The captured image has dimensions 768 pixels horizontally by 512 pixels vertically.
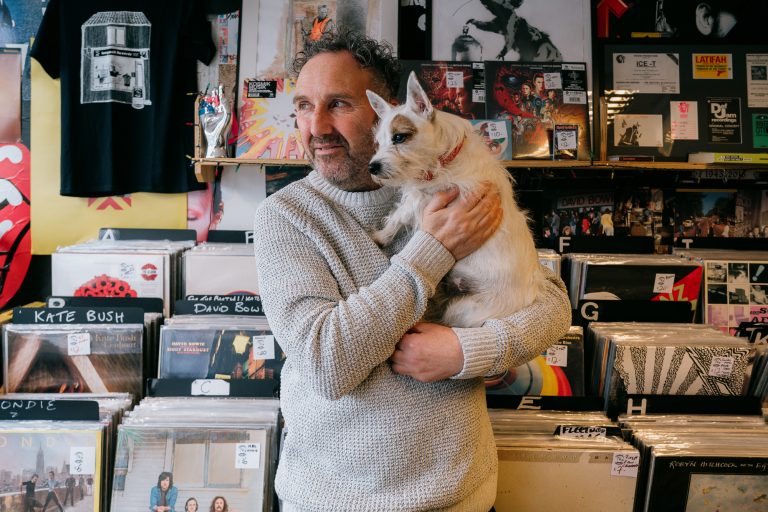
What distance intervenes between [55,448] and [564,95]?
2.21 meters

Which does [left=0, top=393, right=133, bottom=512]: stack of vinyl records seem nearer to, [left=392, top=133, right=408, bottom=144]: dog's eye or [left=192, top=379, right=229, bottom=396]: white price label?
[left=192, top=379, right=229, bottom=396]: white price label

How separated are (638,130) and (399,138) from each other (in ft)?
5.53

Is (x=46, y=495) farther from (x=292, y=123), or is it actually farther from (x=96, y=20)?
(x=96, y=20)

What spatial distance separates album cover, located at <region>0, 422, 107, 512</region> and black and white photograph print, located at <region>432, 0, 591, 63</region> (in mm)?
1958

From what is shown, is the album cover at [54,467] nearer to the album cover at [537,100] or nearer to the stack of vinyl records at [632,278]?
the stack of vinyl records at [632,278]

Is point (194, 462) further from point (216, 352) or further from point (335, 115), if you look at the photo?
point (335, 115)

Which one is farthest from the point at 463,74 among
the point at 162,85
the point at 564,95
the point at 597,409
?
the point at 597,409

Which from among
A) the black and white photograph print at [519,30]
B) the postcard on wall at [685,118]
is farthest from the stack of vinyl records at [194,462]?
the postcard on wall at [685,118]

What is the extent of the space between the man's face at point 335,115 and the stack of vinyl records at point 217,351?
2.92 ft

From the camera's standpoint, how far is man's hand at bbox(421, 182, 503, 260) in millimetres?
1112

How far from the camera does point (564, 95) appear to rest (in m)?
2.53

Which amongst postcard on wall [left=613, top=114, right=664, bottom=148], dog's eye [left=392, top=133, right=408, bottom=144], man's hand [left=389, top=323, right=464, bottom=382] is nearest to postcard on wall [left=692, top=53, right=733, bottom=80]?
postcard on wall [left=613, top=114, right=664, bottom=148]

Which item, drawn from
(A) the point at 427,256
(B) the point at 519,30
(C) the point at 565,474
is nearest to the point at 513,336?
(A) the point at 427,256

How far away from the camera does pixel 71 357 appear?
1.94 m
